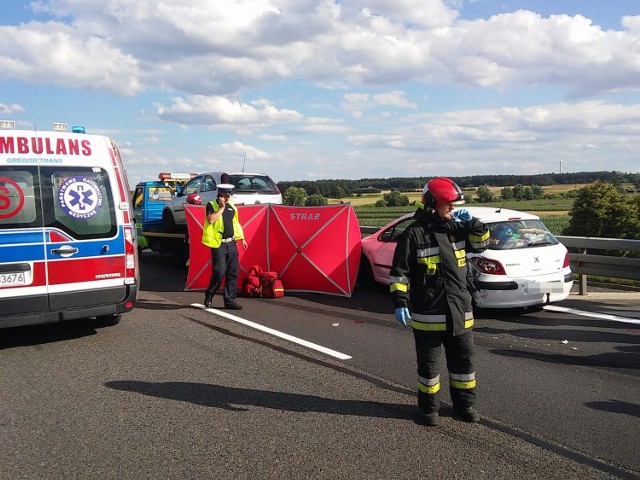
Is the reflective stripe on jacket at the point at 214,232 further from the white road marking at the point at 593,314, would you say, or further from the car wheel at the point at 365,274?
the white road marking at the point at 593,314

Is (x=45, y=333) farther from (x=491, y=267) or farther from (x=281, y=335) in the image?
(x=491, y=267)

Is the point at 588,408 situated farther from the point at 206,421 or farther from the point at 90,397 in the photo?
the point at 90,397

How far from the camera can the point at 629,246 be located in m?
8.95

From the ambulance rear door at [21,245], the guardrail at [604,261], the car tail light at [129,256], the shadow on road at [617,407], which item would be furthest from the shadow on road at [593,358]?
the ambulance rear door at [21,245]

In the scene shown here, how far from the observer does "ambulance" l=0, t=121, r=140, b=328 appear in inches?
256

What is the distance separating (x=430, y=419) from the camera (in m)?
4.43

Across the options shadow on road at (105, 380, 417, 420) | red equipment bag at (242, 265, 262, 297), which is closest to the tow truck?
red equipment bag at (242, 265, 262, 297)

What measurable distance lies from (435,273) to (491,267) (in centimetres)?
350

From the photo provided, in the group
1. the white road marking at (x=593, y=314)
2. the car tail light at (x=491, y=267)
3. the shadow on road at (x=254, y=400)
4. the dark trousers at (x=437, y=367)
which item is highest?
the car tail light at (x=491, y=267)

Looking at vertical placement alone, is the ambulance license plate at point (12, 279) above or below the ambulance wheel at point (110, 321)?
above

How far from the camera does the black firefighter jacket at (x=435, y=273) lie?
445 cm

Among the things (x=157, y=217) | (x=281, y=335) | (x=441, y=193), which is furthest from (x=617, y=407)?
(x=157, y=217)

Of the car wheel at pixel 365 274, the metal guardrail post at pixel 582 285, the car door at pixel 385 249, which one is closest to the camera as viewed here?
the metal guardrail post at pixel 582 285

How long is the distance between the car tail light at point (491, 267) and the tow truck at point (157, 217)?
27.6ft
